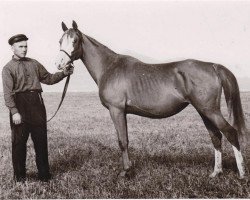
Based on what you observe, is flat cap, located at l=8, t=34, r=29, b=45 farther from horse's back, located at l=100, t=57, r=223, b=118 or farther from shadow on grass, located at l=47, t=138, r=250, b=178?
shadow on grass, located at l=47, t=138, r=250, b=178

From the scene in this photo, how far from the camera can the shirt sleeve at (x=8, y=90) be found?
5430 millimetres

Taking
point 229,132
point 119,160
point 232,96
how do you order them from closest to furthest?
point 229,132
point 232,96
point 119,160

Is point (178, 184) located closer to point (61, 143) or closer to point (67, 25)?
point (67, 25)

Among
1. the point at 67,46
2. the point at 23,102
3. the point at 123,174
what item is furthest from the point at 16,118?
the point at 123,174

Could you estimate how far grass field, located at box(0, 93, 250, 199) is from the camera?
203 inches

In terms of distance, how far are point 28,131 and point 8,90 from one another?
81cm

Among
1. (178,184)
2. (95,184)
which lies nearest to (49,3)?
(95,184)

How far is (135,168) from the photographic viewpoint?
20.9ft

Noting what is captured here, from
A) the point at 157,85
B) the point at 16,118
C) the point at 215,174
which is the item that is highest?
the point at 157,85

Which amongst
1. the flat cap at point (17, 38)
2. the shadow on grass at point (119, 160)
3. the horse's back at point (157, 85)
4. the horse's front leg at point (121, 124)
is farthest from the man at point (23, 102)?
the horse's front leg at point (121, 124)

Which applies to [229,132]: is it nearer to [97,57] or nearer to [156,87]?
[156,87]

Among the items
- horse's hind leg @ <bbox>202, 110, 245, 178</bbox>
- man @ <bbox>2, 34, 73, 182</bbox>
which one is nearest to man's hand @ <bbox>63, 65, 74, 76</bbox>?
man @ <bbox>2, 34, 73, 182</bbox>

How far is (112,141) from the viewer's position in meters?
9.10

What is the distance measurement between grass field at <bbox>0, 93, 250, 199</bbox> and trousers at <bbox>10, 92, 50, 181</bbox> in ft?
0.96
